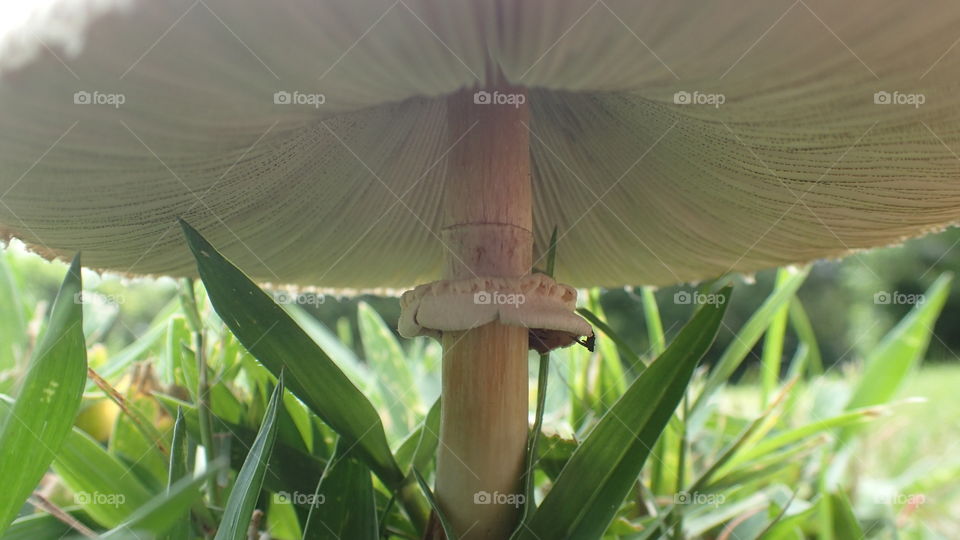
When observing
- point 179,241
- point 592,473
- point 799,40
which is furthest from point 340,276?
point 799,40

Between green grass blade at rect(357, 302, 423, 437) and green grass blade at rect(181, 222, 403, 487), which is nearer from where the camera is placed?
green grass blade at rect(181, 222, 403, 487)

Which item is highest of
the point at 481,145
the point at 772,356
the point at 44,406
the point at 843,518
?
the point at 481,145

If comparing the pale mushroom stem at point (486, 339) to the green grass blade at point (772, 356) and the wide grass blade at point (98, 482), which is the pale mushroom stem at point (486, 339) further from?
the green grass blade at point (772, 356)

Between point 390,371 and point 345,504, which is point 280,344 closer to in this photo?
point 345,504

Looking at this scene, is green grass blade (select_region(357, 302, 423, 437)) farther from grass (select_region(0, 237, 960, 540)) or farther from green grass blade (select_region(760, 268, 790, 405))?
green grass blade (select_region(760, 268, 790, 405))

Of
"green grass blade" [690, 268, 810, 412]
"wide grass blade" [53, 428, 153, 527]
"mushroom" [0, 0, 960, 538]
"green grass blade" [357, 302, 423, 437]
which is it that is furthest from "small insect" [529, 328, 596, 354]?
"green grass blade" [357, 302, 423, 437]

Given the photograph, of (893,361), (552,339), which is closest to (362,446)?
(552,339)
